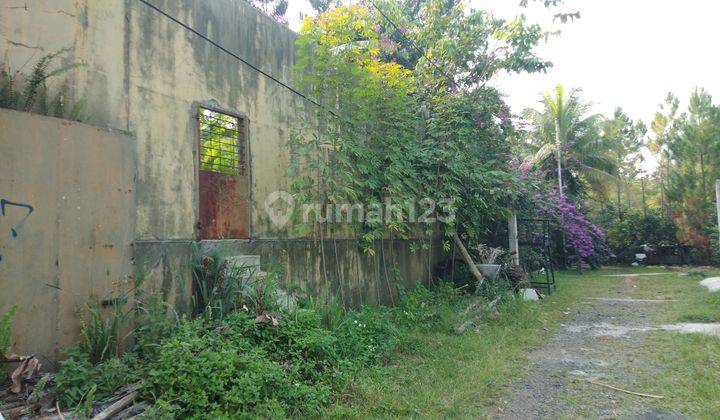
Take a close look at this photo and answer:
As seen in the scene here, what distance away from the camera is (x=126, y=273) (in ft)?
12.9

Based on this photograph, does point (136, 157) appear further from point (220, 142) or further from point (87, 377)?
point (87, 377)

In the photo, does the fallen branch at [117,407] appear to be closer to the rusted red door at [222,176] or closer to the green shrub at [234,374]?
the green shrub at [234,374]

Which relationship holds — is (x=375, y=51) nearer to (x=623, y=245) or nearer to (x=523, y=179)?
(x=523, y=179)

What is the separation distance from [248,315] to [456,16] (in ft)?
27.9

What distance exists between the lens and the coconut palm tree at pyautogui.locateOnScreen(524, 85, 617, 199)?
18523 millimetres

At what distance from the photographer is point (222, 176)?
5.09 meters

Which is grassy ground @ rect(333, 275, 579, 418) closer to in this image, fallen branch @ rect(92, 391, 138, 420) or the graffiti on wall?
fallen branch @ rect(92, 391, 138, 420)

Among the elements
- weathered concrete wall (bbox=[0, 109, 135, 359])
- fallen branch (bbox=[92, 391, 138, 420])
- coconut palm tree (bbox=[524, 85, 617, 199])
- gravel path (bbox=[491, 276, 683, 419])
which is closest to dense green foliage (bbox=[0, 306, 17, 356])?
weathered concrete wall (bbox=[0, 109, 135, 359])

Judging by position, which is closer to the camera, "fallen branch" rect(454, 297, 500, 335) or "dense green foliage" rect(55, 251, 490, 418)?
"dense green foliage" rect(55, 251, 490, 418)

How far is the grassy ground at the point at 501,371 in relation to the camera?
12.6ft

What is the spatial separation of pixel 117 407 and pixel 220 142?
2948mm

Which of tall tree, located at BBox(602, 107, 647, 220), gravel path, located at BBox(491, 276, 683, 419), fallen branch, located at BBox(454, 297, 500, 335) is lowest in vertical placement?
gravel path, located at BBox(491, 276, 683, 419)

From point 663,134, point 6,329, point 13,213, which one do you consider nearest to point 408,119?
point 13,213

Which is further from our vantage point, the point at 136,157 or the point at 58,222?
the point at 136,157
